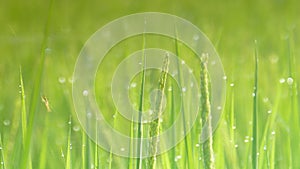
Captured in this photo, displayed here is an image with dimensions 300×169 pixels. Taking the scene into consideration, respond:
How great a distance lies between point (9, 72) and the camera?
0.62m

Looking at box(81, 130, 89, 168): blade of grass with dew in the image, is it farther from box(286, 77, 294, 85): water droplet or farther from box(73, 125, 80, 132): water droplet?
box(286, 77, 294, 85): water droplet

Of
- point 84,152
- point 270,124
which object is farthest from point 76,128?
point 270,124

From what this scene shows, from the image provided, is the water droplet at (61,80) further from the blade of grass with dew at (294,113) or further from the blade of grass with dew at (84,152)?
the blade of grass with dew at (294,113)

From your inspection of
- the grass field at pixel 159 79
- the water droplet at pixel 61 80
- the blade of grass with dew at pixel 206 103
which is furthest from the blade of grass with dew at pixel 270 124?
the water droplet at pixel 61 80

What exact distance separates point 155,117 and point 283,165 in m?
0.22

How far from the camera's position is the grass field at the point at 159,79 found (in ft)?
1.73

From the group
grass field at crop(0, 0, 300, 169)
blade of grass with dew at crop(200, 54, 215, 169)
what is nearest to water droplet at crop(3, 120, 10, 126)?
grass field at crop(0, 0, 300, 169)

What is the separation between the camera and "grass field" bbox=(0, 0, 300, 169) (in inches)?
20.7

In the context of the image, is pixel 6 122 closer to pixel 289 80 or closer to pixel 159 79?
pixel 159 79

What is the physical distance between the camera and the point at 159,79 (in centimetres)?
52

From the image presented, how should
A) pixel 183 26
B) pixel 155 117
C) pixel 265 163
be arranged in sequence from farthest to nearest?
pixel 183 26 → pixel 265 163 → pixel 155 117

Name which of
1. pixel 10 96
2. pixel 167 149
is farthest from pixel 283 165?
pixel 10 96

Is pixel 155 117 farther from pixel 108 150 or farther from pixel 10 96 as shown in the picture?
pixel 10 96

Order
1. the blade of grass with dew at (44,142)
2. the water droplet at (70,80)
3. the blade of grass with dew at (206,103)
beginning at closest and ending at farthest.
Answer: the blade of grass with dew at (206,103) → the blade of grass with dew at (44,142) → the water droplet at (70,80)
